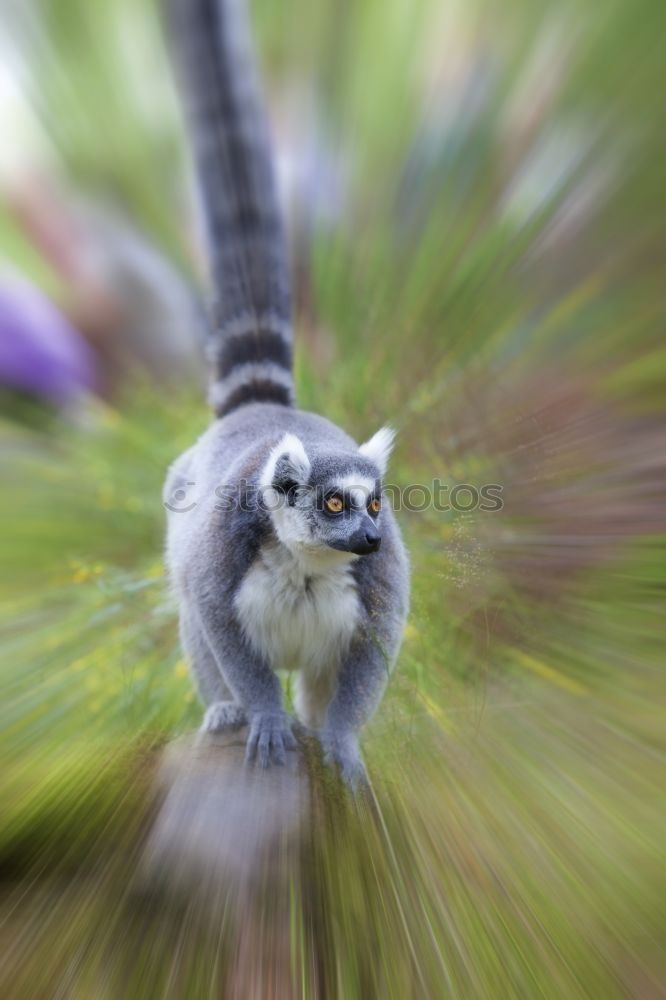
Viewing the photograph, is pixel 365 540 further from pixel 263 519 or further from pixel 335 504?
pixel 263 519

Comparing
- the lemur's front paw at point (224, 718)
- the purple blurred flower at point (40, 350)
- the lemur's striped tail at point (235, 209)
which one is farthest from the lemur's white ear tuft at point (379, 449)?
the purple blurred flower at point (40, 350)

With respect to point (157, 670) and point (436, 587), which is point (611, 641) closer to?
point (436, 587)

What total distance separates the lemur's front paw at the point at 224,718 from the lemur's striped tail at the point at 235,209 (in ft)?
2.58

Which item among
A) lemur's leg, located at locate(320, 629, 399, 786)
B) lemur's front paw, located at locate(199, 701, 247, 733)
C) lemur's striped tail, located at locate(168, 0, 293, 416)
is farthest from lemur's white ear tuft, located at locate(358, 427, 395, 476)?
lemur's front paw, located at locate(199, 701, 247, 733)

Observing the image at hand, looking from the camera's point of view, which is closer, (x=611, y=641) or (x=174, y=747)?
(x=174, y=747)

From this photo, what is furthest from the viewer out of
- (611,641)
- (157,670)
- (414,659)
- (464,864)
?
(157,670)

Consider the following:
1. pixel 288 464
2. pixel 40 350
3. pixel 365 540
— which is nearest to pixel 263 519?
pixel 288 464

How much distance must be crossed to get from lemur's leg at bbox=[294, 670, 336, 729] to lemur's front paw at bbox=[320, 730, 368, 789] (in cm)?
15

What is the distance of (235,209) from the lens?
2.10m

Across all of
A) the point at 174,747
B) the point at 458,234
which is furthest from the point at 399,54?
the point at 174,747

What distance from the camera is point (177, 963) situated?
1.28m

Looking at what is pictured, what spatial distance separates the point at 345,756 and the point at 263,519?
1.64 ft

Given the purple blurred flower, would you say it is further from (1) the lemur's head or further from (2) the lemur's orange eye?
(2) the lemur's orange eye

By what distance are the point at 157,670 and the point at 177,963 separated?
1059 mm
